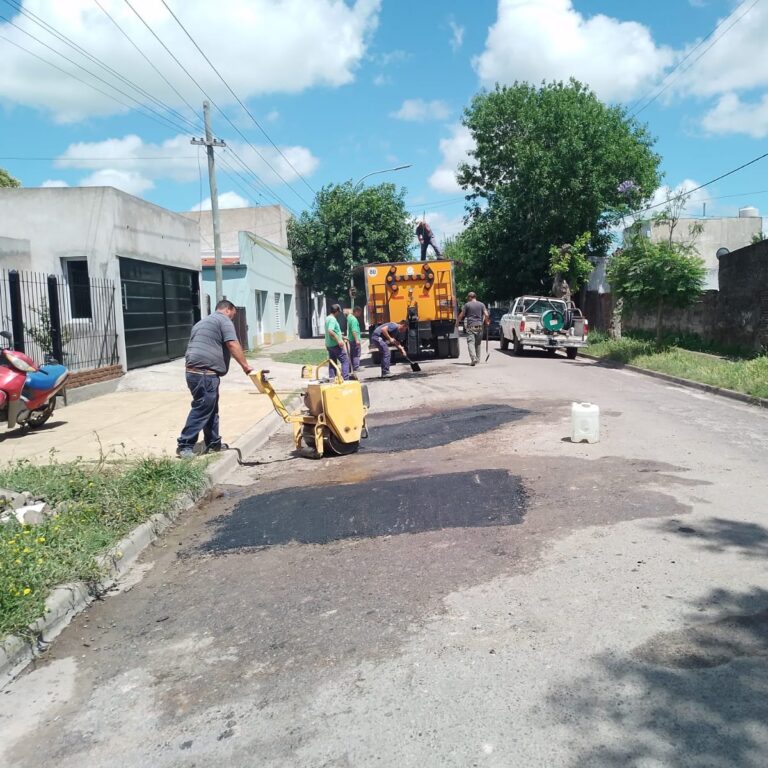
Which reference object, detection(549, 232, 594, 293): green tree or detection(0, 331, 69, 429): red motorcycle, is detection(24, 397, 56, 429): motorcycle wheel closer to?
detection(0, 331, 69, 429): red motorcycle

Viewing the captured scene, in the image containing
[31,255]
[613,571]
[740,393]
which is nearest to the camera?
[613,571]

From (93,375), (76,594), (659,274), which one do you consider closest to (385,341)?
(93,375)

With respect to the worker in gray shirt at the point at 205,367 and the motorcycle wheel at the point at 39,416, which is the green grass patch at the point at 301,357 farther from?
the worker in gray shirt at the point at 205,367

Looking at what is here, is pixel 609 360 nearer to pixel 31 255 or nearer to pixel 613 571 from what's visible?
pixel 31 255

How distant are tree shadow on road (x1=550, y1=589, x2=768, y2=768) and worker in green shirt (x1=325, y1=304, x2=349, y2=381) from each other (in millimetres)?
9062

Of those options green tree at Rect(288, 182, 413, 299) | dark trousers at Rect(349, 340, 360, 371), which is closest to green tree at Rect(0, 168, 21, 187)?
green tree at Rect(288, 182, 413, 299)

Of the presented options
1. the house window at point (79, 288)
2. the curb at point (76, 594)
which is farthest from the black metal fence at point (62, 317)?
the curb at point (76, 594)

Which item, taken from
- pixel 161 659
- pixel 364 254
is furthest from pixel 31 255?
pixel 364 254

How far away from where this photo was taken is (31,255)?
15242 mm

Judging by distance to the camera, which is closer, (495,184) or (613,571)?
(613,571)

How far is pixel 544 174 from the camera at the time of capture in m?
29.5

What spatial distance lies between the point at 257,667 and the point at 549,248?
97.4ft

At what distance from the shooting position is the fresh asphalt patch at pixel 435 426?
9.05 meters

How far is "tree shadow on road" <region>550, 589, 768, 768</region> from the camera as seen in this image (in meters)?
2.72
